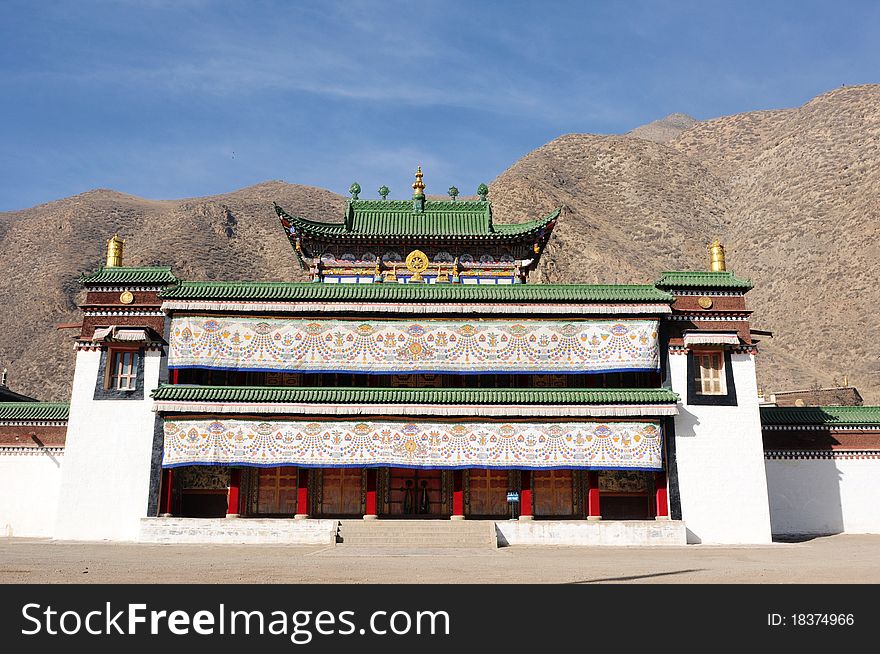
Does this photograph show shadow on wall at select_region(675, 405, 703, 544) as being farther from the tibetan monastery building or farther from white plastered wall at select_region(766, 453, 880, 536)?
white plastered wall at select_region(766, 453, 880, 536)

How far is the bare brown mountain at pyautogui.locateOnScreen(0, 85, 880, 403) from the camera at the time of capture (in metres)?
79.8

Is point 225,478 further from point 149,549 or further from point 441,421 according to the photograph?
point 441,421

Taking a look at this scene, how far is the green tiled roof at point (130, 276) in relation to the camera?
93.4 ft

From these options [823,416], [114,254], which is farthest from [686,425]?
[114,254]

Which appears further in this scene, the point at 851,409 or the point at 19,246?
the point at 19,246

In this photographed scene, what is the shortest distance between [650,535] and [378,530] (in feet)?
28.9

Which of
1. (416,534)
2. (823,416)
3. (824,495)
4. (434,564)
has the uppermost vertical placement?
(823,416)

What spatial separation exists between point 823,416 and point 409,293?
1650 centimetres

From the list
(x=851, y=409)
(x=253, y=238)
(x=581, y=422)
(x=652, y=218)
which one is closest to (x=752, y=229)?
(x=652, y=218)

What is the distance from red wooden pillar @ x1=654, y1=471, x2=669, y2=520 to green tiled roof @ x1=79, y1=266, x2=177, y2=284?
18.6 m

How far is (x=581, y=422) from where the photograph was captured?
88.3 ft

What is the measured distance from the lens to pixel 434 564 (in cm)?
1900

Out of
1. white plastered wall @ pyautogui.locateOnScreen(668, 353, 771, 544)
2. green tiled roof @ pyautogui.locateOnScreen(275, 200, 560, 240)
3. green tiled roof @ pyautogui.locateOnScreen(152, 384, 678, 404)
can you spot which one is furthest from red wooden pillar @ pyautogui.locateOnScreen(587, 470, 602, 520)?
green tiled roof @ pyautogui.locateOnScreen(275, 200, 560, 240)

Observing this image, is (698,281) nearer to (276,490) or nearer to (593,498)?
(593,498)
